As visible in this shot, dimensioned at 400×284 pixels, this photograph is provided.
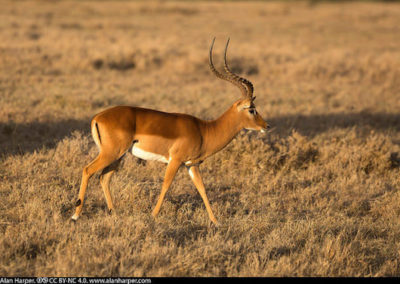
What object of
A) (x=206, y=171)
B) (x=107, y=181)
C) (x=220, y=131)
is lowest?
(x=206, y=171)

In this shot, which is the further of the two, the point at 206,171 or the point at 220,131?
the point at 206,171

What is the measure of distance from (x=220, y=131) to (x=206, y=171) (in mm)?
1985

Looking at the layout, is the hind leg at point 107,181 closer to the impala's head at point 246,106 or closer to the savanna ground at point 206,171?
the savanna ground at point 206,171

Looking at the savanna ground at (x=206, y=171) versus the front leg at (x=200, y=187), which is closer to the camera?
the savanna ground at (x=206, y=171)

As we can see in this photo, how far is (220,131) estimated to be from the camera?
6.22 meters

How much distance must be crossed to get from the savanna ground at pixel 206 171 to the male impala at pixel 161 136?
59cm

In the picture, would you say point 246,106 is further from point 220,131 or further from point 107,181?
point 107,181

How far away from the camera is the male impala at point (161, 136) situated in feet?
18.3

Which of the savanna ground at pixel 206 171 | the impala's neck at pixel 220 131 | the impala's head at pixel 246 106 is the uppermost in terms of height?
the impala's head at pixel 246 106

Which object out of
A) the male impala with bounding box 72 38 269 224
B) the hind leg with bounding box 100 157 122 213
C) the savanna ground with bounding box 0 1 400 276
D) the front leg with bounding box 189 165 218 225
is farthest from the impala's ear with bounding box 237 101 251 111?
the hind leg with bounding box 100 157 122 213

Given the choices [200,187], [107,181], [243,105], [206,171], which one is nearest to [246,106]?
[243,105]

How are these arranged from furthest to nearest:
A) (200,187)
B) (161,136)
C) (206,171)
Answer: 1. (206,171)
2. (200,187)
3. (161,136)

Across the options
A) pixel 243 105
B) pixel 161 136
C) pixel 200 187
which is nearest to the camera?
pixel 161 136

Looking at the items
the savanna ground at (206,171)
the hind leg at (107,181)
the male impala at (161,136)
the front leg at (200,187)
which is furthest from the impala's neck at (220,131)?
the hind leg at (107,181)
